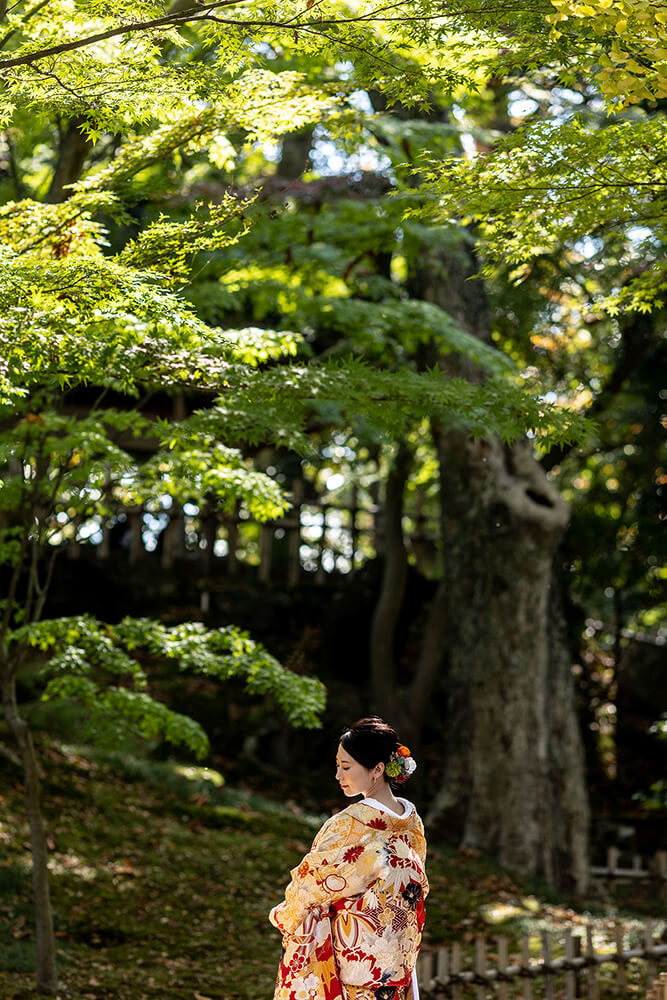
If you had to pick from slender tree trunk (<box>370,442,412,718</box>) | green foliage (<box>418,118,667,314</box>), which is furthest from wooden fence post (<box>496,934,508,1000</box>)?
slender tree trunk (<box>370,442,412,718</box>)

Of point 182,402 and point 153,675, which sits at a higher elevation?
point 182,402

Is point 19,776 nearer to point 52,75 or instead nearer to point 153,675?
point 153,675

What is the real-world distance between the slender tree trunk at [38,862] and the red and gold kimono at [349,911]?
301 cm

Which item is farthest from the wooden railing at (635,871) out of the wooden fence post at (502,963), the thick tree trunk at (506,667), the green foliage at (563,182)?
the green foliage at (563,182)

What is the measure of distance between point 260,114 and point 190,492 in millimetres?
2411

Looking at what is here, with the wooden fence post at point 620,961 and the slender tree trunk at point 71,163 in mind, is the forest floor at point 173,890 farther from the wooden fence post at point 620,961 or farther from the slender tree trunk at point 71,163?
the slender tree trunk at point 71,163

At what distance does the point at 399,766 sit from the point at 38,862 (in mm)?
3541

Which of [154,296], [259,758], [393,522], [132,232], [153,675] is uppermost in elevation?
[132,232]

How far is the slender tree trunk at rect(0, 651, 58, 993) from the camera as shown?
21.1 feet

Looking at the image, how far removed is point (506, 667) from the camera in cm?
1138

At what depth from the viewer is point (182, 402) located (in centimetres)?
1614

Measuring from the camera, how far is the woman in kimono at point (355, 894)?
390 cm

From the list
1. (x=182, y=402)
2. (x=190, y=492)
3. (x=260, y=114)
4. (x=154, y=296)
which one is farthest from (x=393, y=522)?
(x=154, y=296)

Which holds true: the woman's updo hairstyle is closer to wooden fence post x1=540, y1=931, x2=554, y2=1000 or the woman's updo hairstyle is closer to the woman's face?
the woman's face
